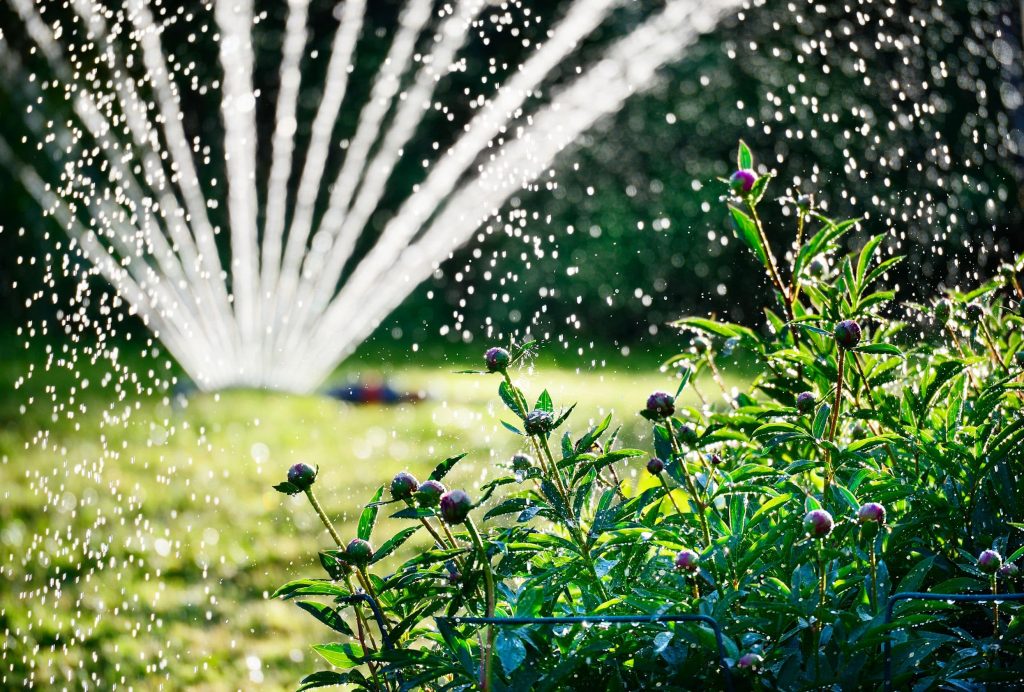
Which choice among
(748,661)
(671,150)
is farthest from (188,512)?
(671,150)

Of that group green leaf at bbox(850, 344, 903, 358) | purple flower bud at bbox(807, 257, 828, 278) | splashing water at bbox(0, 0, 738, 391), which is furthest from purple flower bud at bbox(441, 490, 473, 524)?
splashing water at bbox(0, 0, 738, 391)

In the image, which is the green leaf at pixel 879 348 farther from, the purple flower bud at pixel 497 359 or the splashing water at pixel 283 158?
the splashing water at pixel 283 158

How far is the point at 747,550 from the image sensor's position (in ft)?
3.75

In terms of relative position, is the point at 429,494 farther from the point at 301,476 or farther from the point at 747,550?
the point at 747,550

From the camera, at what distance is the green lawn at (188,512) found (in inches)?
104

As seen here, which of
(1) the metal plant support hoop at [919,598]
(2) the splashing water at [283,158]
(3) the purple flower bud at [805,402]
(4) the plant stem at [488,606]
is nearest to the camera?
(1) the metal plant support hoop at [919,598]

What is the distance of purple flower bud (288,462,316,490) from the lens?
101 cm

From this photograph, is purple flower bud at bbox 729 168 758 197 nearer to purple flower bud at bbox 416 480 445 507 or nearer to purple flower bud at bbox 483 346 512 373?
purple flower bud at bbox 483 346 512 373

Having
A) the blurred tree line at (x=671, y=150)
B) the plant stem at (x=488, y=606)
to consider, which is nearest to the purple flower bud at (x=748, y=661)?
A: the plant stem at (x=488, y=606)

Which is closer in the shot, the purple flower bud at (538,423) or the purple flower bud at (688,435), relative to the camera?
the purple flower bud at (538,423)

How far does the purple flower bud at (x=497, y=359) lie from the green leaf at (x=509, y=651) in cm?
26

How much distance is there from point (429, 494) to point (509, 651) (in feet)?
0.54

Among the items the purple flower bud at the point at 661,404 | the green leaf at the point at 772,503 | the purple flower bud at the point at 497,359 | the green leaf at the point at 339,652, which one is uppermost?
the purple flower bud at the point at 497,359

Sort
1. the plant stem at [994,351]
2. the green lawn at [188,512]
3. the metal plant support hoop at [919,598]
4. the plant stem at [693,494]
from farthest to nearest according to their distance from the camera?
the green lawn at [188,512], the plant stem at [994,351], the plant stem at [693,494], the metal plant support hoop at [919,598]
